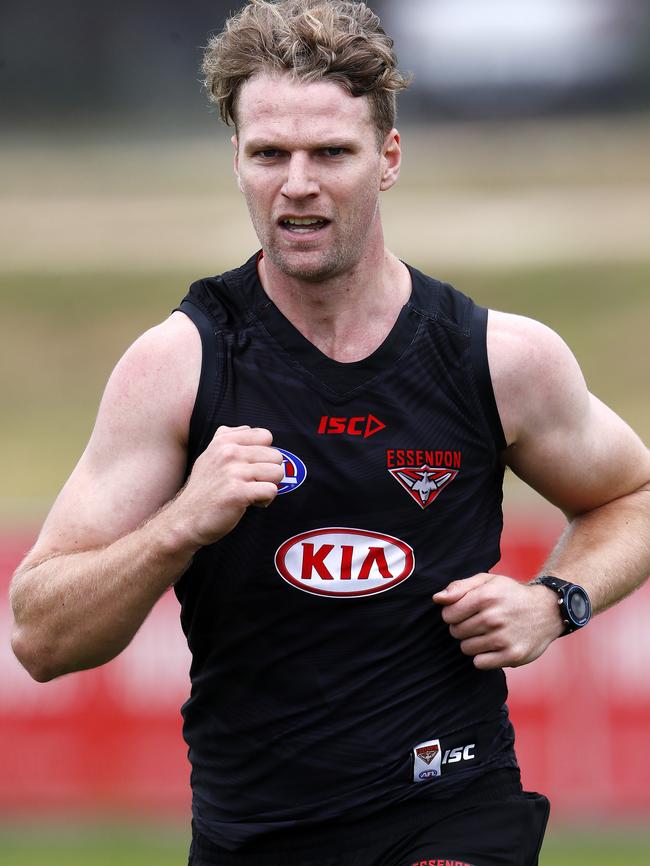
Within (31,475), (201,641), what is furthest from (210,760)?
(31,475)

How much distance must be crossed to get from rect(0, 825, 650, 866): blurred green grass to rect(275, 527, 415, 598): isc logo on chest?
15.2 ft

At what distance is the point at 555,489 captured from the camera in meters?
4.22

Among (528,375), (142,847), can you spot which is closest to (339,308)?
(528,375)

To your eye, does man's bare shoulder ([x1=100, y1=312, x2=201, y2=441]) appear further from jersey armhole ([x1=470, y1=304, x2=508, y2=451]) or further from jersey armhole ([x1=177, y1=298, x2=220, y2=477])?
jersey armhole ([x1=470, y1=304, x2=508, y2=451])

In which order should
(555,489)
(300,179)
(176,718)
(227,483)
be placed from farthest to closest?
(176,718)
(555,489)
(300,179)
(227,483)

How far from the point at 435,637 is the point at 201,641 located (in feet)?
1.92

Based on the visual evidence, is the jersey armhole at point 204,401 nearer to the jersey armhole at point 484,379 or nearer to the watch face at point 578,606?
the jersey armhole at point 484,379

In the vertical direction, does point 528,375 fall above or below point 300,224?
below

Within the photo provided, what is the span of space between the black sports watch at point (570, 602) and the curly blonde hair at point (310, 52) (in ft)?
4.02

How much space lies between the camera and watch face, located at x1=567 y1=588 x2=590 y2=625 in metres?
4.02

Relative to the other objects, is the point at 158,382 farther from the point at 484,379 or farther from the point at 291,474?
the point at 484,379

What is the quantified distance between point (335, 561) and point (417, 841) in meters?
0.71

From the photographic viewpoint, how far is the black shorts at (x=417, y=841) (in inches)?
148

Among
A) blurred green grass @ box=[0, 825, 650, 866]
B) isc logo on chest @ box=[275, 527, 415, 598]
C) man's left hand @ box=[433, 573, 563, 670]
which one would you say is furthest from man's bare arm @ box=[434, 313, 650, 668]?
blurred green grass @ box=[0, 825, 650, 866]
